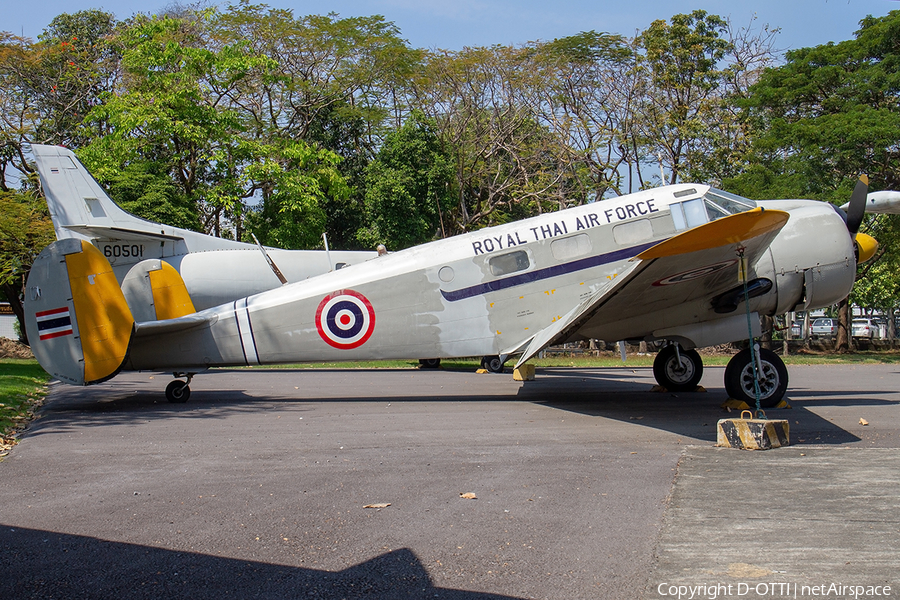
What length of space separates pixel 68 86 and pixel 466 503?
35942 millimetres

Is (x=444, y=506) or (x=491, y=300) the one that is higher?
(x=491, y=300)

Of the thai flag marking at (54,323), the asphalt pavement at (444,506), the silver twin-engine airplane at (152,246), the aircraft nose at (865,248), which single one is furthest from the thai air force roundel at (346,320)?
the aircraft nose at (865,248)

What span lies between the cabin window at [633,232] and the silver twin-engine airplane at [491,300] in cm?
2

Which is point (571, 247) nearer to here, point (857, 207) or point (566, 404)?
point (566, 404)

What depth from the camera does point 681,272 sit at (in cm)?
880

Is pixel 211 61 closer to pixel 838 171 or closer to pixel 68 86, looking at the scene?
pixel 68 86

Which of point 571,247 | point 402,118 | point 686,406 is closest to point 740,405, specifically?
point 686,406

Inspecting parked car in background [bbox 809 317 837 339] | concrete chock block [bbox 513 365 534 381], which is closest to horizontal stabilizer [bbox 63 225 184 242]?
concrete chock block [bbox 513 365 534 381]

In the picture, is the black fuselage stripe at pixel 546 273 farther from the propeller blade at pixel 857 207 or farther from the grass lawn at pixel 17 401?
the grass lawn at pixel 17 401

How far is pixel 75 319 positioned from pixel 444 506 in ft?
25.2

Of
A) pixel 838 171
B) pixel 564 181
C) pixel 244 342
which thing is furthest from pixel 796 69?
pixel 244 342

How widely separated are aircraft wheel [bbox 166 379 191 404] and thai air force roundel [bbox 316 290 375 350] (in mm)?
3183

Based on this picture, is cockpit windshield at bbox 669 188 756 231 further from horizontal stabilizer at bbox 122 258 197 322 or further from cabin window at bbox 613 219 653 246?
horizontal stabilizer at bbox 122 258 197 322

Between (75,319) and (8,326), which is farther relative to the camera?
(8,326)
